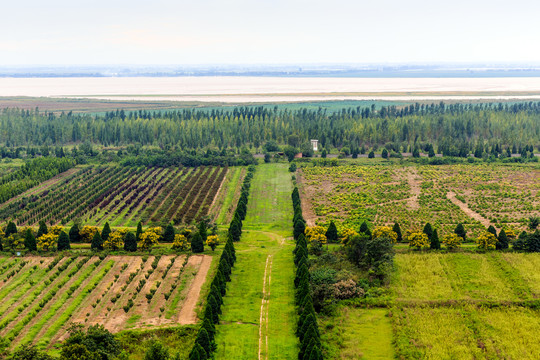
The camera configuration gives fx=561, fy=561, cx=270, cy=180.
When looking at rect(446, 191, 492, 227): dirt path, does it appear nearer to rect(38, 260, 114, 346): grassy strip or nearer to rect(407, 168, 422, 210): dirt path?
rect(407, 168, 422, 210): dirt path

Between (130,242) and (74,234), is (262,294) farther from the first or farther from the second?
(74,234)

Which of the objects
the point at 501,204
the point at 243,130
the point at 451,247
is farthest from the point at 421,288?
the point at 243,130

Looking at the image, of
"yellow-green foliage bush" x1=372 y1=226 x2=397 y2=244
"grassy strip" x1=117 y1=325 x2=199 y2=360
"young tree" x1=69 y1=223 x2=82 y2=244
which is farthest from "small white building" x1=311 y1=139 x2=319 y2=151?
"grassy strip" x1=117 y1=325 x2=199 y2=360

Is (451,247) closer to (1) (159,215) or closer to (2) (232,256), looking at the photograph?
(2) (232,256)

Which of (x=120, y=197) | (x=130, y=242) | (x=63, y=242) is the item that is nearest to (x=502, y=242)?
(x=130, y=242)

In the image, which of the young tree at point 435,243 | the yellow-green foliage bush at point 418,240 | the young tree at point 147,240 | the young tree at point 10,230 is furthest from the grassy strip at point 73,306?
the young tree at point 435,243

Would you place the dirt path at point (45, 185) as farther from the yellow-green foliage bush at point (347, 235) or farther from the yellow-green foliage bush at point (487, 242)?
the yellow-green foliage bush at point (487, 242)

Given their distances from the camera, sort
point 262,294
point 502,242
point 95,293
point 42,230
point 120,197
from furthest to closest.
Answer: point 120,197
point 42,230
point 502,242
point 95,293
point 262,294
